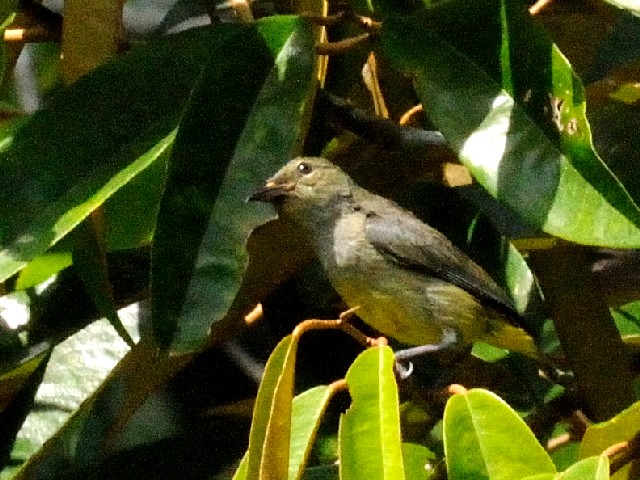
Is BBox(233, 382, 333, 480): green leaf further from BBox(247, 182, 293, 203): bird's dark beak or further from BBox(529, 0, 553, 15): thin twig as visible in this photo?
BBox(529, 0, 553, 15): thin twig

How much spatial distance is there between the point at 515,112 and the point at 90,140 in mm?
475

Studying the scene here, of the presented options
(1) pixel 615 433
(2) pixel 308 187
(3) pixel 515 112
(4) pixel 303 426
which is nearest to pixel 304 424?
(4) pixel 303 426

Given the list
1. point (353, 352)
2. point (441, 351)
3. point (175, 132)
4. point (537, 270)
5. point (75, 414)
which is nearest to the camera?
point (175, 132)

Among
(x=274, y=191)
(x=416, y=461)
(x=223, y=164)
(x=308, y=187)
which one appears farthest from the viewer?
(x=308, y=187)

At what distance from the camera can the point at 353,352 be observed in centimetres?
159

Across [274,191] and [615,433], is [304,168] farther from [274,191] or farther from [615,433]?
[615,433]

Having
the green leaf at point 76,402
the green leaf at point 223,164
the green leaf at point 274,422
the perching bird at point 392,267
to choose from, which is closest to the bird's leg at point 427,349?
the perching bird at point 392,267

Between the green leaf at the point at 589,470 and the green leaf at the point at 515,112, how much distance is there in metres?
0.26

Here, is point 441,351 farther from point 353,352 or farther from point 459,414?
point 459,414

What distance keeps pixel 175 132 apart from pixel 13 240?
217mm

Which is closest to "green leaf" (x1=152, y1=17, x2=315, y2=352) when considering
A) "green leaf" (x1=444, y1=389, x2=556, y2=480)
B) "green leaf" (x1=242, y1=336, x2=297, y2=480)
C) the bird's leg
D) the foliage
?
the foliage

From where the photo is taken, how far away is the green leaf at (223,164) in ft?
3.49

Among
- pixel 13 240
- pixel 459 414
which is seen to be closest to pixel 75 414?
pixel 13 240

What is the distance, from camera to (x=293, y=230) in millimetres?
1541
